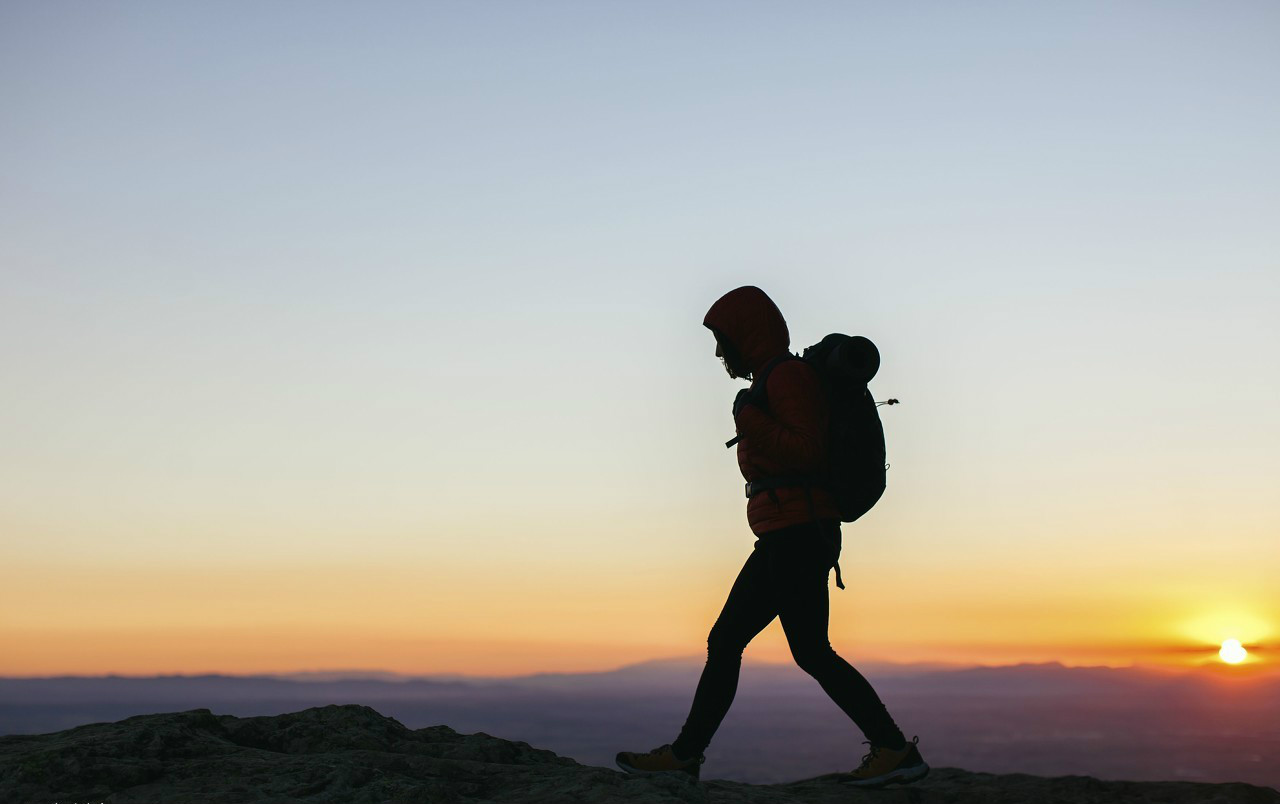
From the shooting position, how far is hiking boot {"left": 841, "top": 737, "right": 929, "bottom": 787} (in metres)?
6.96

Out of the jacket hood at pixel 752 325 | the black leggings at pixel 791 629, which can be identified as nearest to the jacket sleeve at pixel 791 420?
the jacket hood at pixel 752 325

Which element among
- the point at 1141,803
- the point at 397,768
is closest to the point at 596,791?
the point at 397,768

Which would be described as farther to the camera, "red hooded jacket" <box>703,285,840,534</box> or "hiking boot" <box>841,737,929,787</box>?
"hiking boot" <box>841,737,929,787</box>

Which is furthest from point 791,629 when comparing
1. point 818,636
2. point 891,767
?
point 891,767

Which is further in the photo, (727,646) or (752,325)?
(752,325)

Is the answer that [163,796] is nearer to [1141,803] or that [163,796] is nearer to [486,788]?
[486,788]

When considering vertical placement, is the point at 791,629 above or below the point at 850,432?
below

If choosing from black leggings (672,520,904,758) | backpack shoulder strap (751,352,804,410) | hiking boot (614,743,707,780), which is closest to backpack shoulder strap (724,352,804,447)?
backpack shoulder strap (751,352,804,410)

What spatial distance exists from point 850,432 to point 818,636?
1.27 meters

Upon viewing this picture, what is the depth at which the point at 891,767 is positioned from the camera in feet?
22.9

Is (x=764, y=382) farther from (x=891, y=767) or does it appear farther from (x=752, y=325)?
(x=891, y=767)

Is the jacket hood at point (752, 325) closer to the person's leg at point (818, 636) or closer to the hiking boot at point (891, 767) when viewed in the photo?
the person's leg at point (818, 636)

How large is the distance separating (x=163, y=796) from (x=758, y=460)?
3.78 m

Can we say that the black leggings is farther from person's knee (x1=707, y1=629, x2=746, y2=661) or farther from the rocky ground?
the rocky ground
